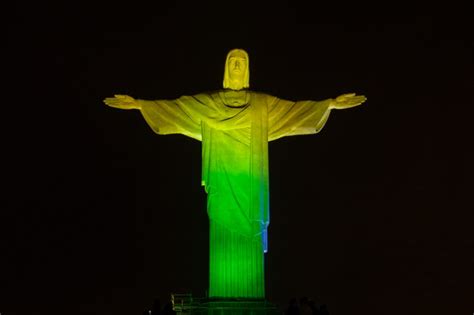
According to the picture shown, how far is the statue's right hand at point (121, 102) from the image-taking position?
1189cm

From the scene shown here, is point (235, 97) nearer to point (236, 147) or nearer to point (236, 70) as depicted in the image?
point (236, 70)

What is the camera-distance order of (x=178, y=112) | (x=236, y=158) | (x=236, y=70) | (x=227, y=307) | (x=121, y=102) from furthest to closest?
(x=236, y=70)
(x=178, y=112)
(x=121, y=102)
(x=236, y=158)
(x=227, y=307)

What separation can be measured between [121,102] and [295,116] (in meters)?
2.92

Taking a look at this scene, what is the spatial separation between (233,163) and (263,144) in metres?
0.58

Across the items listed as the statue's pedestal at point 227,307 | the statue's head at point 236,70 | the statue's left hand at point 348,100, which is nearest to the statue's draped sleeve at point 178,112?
the statue's head at point 236,70

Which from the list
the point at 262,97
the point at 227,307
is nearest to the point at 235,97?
the point at 262,97

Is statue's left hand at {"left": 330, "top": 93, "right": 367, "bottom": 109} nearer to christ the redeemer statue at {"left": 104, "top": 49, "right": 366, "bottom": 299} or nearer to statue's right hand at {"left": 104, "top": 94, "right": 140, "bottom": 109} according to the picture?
christ the redeemer statue at {"left": 104, "top": 49, "right": 366, "bottom": 299}

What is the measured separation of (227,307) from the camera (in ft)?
35.7

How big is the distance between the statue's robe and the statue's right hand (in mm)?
167

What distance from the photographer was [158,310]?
1065 cm

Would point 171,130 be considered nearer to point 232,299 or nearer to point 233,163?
point 233,163

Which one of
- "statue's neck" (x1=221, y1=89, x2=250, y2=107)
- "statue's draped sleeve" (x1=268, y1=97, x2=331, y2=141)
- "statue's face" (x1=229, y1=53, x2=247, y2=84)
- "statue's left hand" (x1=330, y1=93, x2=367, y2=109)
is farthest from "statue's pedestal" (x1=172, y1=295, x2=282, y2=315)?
"statue's face" (x1=229, y1=53, x2=247, y2=84)

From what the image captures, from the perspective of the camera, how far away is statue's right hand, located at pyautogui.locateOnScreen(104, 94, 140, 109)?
11891 mm

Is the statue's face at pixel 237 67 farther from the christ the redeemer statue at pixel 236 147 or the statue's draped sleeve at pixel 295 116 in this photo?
the statue's draped sleeve at pixel 295 116
